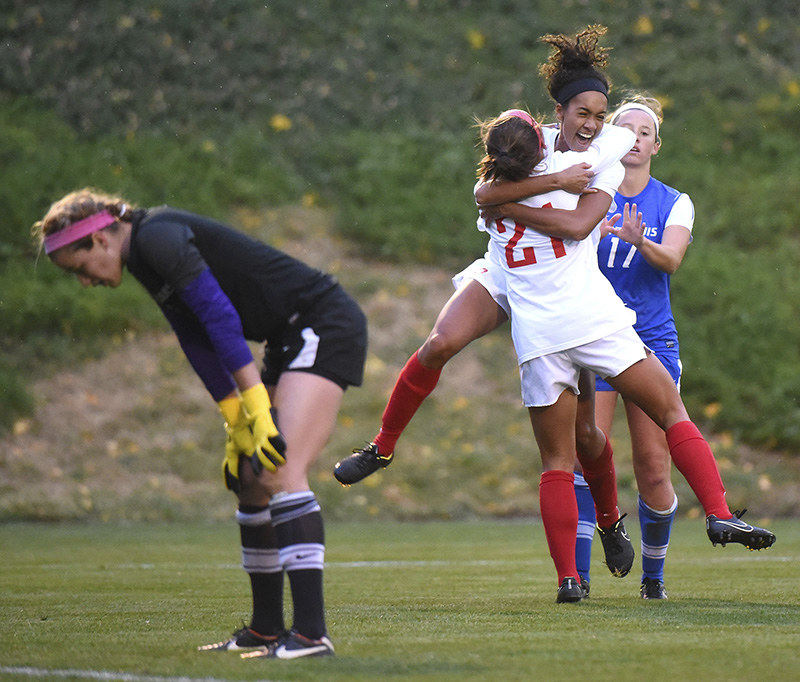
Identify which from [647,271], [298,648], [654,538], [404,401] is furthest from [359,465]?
[298,648]

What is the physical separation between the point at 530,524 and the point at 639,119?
5937 mm

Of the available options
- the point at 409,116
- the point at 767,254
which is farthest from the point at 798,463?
the point at 409,116

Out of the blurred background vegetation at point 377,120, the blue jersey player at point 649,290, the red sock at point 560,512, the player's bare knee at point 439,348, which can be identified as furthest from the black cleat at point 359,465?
the blurred background vegetation at point 377,120

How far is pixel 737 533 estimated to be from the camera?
4.96 meters

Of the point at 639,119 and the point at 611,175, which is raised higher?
the point at 639,119

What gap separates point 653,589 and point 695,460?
0.81 metres

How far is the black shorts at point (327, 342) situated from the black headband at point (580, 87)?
1747 millimetres

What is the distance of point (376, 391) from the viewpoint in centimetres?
1350

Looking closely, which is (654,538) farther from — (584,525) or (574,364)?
(574,364)

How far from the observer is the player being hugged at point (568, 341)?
512 centimetres

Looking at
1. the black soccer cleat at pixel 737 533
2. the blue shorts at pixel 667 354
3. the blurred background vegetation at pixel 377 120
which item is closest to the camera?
the black soccer cleat at pixel 737 533

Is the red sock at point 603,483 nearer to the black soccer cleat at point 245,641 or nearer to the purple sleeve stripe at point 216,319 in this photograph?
the black soccer cleat at point 245,641

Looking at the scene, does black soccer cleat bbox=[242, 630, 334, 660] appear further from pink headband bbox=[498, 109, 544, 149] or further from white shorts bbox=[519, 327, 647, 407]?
pink headband bbox=[498, 109, 544, 149]

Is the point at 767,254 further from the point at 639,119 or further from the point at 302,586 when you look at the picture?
the point at 302,586
